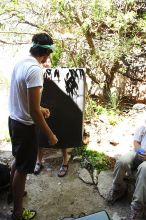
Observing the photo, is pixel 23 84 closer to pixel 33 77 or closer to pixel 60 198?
pixel 33 77

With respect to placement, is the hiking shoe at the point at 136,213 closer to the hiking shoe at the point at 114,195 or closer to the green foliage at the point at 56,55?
the hiking shoe at the point at 114,195

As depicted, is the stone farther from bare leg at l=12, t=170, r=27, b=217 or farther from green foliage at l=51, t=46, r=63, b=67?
green foliage at l=51, t=46, r=63, b=67

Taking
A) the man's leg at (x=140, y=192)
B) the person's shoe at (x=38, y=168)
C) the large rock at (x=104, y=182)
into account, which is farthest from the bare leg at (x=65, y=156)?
the man's leg at (x=140, y=192)

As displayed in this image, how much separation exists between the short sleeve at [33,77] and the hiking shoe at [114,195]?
1875 millimetres

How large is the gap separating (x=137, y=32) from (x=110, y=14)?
26.9 inches

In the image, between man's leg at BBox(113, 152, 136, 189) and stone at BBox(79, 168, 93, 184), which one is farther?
stone at BBox(79, 168, 93, 184)

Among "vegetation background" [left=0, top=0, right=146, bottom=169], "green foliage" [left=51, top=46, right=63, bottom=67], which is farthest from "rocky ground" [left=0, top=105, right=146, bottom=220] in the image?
"green foliage" [left=51, top=46, right=63, bottom=67]

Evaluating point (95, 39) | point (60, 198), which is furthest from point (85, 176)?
point (95, 39)

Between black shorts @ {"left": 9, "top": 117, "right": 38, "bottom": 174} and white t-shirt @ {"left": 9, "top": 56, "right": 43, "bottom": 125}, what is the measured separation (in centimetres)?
8

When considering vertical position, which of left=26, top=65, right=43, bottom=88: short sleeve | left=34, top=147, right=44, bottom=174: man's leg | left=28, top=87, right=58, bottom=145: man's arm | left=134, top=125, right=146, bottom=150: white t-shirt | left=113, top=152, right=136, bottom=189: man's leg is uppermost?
left=26, top=65, right=43, bottom=88: short sleeve

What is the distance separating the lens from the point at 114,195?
4.19 metres

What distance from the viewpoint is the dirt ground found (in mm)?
4078

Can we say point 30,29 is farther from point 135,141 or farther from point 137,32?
point 135,141

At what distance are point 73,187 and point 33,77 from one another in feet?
6.79
